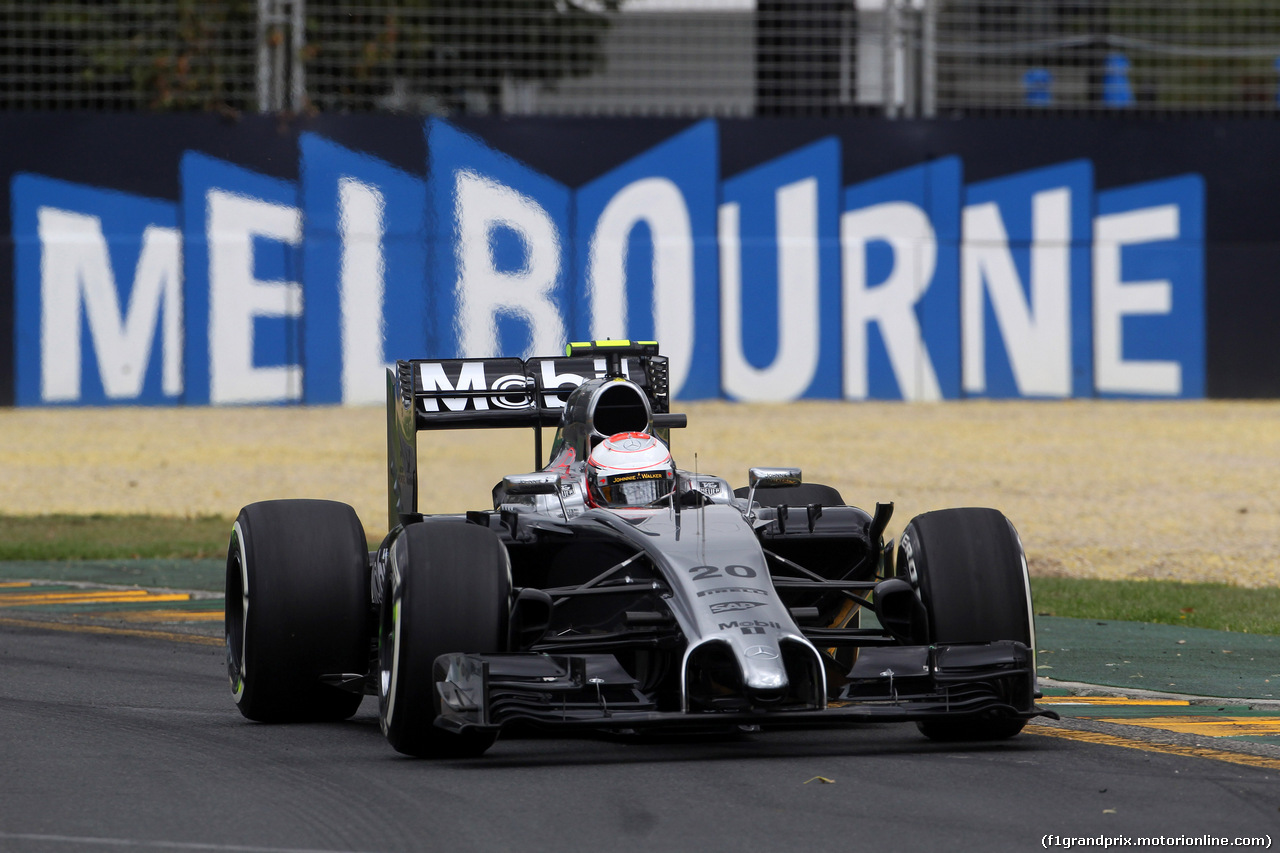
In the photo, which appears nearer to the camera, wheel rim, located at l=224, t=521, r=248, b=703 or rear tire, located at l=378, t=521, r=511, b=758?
rear tire, located at l=378, t=521, r=511, b=758

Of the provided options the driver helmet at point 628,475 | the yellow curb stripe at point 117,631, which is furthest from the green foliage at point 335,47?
the driver helmet at point 628,475

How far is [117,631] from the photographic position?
10.3m

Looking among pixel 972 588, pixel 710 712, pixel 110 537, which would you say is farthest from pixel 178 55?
pixel 710 712

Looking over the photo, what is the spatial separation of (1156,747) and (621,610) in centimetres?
197

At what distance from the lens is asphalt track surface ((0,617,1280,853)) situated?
5.48 meters

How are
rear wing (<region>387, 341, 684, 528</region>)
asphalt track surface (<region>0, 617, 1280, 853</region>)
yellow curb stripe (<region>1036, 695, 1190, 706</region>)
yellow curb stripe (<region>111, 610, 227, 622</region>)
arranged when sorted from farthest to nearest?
yellow curb stripe (<region>111, 610, 227, 622</region>)
rear wing (<region>387, 341, 684, 528</region>)
yellow curb stripe (<region>1036, 695, 1190, 706</region>)
asphalt track surface (<region>0, 617, 1280, 853</region>)

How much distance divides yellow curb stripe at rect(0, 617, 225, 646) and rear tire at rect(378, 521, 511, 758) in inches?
138

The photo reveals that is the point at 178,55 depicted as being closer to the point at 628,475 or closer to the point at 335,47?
the point at 335,47

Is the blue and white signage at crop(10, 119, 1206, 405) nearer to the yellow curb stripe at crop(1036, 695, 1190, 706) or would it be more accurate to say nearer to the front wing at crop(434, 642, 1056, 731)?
the yellow curb stripe at crop(1036, 695, 1190, 706)

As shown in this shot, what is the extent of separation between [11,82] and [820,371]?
407 inches

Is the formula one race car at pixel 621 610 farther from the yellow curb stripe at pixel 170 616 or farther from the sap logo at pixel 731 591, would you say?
the yellow curb stripe at pixel 170 616

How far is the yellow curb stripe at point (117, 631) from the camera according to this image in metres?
9.98

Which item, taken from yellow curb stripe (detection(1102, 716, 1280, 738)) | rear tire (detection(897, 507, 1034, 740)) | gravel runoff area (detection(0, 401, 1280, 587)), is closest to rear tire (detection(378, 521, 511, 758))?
rear tire (detection(897, 507, 1034, 740))

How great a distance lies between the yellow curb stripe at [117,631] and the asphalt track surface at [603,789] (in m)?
2.18
